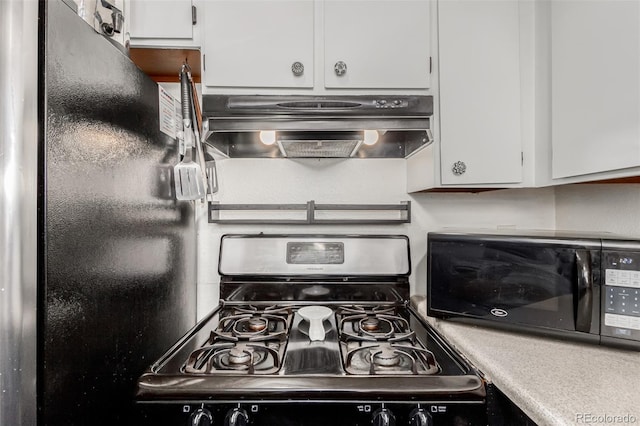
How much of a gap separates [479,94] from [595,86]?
0.31m

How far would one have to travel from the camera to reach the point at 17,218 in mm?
543

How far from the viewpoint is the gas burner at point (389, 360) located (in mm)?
811

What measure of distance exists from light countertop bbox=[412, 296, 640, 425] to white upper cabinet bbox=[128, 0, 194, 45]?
1286mm

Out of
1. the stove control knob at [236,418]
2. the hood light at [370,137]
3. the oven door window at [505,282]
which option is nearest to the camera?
the stove control knob at [236,418]

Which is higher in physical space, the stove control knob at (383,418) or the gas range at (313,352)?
the gas range at (313,352)

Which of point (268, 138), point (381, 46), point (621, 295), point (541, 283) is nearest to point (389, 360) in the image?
point (541, 283)

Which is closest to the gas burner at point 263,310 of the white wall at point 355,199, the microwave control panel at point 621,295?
the white wall at point 355,199

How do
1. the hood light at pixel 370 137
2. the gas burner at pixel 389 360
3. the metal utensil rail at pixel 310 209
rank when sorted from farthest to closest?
the metal utensil rail at pixel 310 209 → the hood light at pixel 370 137 → the gas burner at pixel 389 360

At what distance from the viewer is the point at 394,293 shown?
135 cm

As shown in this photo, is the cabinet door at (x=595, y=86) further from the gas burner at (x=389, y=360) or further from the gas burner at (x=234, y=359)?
the gas burner at (x=234, y=359)

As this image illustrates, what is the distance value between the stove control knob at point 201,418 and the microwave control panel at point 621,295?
0.98 m

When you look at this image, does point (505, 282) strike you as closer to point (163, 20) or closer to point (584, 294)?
point (584, 294)

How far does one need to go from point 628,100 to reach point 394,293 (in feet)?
3.00

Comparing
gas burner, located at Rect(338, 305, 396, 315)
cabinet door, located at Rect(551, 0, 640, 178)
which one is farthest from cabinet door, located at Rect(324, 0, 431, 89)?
gas burner, located at Rect(338, 305, 396, 315)
